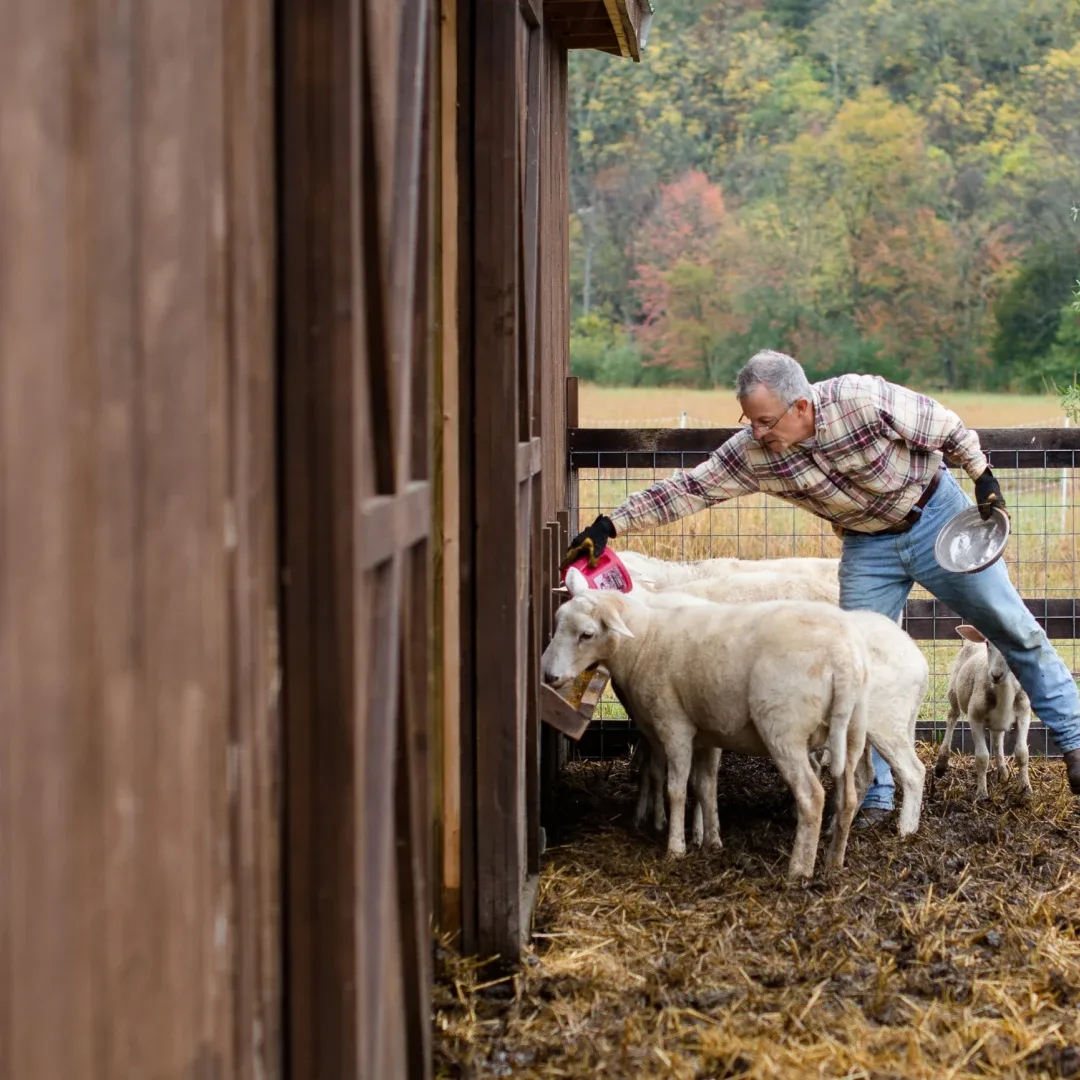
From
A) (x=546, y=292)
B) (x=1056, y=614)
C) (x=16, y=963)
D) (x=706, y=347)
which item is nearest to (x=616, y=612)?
(x=546, y=292)

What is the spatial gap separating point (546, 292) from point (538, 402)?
4.14 ft

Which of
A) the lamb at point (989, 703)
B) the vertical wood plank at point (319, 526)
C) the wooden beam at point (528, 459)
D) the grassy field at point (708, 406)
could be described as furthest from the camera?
the grassy field at point (708, 406)

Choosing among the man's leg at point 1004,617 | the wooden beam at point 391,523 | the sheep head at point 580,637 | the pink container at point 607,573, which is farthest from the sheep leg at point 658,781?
the wooden beam at point 391,523

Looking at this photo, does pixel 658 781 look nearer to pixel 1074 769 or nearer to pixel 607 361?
pixel 1074 769

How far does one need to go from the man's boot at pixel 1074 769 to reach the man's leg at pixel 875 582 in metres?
0.80

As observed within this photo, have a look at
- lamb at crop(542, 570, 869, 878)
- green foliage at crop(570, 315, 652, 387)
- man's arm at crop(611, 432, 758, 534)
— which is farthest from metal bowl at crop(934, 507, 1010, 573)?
green foliage at crop(570, 315, 652, 387)

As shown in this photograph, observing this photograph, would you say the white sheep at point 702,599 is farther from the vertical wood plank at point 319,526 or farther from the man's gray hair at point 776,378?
the vertical wood plank at point 319,526

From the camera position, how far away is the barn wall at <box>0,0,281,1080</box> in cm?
169

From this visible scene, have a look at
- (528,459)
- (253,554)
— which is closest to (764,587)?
(528,459)

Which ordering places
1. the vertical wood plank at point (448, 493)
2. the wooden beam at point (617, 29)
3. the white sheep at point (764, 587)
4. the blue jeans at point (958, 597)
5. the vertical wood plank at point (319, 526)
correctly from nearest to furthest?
the vertical wood plank at point (319, 526) → the vertical wood plank at point (448, 493) → the blue jeans at point (958, 597) → the wooden beam at point (617, 29) → the white sheep at point (764, 587)

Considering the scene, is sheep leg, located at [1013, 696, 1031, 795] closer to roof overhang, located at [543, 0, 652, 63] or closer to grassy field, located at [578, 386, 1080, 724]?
grassy field, located at [578, 386, 1080, 724]

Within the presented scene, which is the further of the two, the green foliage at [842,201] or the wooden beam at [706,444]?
the green foliage at [842,201]

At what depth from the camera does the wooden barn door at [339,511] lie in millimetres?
2506

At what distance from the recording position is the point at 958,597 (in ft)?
22.4
